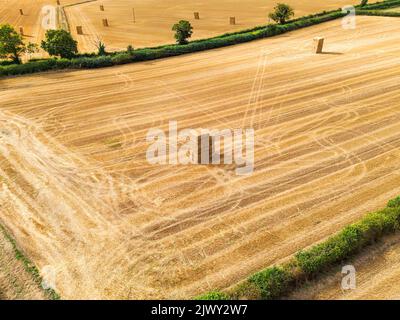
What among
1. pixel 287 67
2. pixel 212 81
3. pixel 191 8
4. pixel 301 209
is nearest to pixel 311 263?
pixel 301 209

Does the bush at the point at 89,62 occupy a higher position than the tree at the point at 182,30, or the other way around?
the tree at the point at 182,30

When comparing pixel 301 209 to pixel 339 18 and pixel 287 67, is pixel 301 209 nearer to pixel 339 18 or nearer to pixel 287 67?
pixel 287 67

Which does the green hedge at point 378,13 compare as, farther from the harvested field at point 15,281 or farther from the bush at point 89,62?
the harvested field at point 15,281

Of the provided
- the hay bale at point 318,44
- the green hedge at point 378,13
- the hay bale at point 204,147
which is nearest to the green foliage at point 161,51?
the green hedge at point 378,13

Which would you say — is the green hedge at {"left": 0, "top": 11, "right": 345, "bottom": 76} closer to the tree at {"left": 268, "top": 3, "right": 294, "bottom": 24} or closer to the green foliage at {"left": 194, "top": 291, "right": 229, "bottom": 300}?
the tree at {"left": 268, "top": 3, "right": 294, "bottom": 24}

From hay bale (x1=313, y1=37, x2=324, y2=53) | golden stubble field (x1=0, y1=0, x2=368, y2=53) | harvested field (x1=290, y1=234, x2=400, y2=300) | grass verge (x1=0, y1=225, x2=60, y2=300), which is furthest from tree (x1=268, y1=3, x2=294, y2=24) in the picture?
grass verge (x1=0, y1=225, x2=60, y2=300)

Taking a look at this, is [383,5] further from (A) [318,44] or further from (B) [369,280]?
(B) [369,280]
